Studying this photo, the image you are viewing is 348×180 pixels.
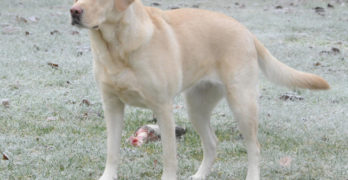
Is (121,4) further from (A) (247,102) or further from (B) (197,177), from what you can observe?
(B) (197,177)

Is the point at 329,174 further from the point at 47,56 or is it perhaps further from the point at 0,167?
the point at 47,56

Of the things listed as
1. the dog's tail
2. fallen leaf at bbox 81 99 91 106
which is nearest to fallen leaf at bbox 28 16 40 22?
fallen leaf at bbox 81 99 91 106

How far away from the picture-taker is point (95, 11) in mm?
3291

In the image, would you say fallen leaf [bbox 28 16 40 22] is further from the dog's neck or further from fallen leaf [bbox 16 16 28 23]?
the dog's neck

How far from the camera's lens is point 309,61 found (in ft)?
27.9

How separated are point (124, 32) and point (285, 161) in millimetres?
1832

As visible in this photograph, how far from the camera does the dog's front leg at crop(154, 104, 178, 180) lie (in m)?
3.64

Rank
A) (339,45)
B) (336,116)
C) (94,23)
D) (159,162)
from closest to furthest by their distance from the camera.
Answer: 1. (94,23)
2. (159,162)
3. (336,116)
4. (339,45)

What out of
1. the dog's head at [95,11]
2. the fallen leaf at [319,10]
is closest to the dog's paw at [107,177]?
the dog's head at [95,11]

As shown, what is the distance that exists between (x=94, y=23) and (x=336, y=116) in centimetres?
344

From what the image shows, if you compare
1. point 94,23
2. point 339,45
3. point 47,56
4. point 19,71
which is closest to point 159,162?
point 94,23

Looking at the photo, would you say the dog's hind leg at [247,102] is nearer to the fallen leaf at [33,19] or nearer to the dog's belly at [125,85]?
the dog's belly at [125,85]

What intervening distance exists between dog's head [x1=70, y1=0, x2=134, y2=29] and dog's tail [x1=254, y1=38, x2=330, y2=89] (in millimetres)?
1303

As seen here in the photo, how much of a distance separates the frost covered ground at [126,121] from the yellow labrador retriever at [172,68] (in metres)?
0.40
